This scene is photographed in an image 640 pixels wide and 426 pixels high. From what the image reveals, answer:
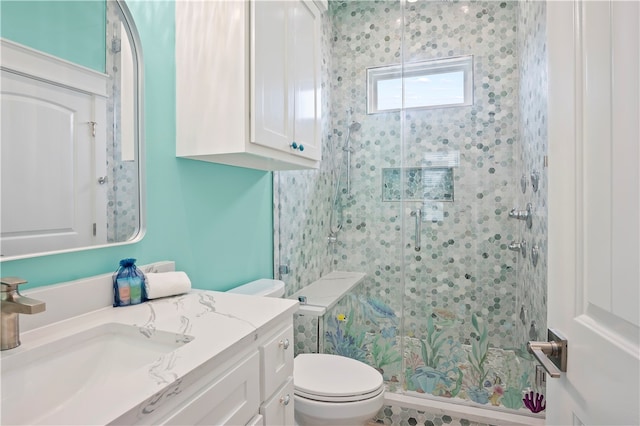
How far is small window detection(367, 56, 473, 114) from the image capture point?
2598mm

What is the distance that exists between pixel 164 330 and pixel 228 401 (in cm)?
23

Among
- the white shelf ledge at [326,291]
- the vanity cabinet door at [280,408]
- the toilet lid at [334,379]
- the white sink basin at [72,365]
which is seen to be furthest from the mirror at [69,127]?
the white shelf ledge at [326,291]

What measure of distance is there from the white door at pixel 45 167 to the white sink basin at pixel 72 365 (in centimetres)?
27

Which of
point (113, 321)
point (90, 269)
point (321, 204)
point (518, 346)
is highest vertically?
point (321, 204)

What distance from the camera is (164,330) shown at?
854 mm

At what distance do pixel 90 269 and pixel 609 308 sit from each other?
1.24 m

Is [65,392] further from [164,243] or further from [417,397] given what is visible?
[417,397]

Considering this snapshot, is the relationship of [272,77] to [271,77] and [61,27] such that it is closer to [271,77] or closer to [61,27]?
[271,77]

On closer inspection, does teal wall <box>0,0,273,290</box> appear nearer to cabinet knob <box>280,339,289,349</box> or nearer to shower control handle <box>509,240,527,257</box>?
cabinet knob <box>280,339,289,349</box>

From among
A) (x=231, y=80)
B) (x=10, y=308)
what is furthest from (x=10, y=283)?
(x=231, y=80)

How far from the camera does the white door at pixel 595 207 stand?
20.2 inches

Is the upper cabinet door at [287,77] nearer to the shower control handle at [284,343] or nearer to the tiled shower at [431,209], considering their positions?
the tiled shower at [431,209]

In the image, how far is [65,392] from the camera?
2.51 feet

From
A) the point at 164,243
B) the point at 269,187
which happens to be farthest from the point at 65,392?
the point at 269,187
